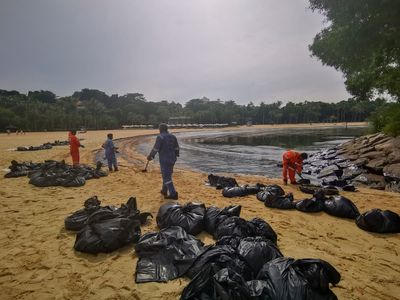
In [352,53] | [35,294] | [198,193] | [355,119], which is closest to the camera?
[35,294]

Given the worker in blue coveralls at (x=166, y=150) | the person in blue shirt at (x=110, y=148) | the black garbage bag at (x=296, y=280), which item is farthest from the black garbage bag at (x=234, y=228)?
the person in blue shirt at (x=110, y=148)

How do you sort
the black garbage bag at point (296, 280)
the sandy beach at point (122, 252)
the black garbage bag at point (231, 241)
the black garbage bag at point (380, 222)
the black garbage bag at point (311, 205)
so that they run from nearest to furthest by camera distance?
the black garbage bag at point (296, 280)
the sandy beach at point (122, 252)
the black garbage bag at point (231, 241)
the black garbage bag at point (380, 222)
the black garbage bag at point (311, 205)

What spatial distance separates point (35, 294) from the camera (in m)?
3.20

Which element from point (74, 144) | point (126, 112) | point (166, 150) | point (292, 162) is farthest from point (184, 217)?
point (126, 112)

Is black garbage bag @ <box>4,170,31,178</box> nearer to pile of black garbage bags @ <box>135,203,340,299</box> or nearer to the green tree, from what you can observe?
pile of black garbage bags @ <box>135,203,340,299</box>

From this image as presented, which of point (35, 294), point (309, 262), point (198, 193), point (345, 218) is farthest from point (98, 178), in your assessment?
point (309, 262)

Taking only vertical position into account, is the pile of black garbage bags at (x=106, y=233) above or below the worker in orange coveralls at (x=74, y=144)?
below

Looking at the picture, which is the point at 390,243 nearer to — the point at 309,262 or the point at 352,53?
the point at 309,262

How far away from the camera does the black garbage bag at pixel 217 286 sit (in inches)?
98.3

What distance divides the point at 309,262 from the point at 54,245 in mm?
3871

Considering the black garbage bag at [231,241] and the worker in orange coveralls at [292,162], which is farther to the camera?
the worker in orange coveralls at [292,162]

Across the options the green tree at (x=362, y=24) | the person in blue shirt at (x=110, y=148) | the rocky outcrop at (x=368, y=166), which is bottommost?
the rocky outcrop at (x=368, y=166)

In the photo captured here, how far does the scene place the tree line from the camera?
188 feet

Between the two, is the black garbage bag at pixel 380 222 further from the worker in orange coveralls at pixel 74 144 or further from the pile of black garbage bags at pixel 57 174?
the worker in orange coveralls at pixel 74 144
